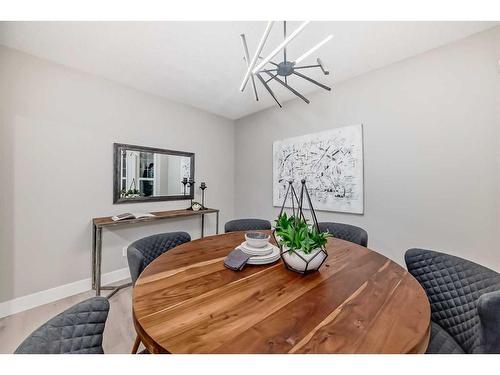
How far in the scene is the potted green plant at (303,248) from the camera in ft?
3.26

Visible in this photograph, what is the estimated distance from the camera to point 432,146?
1847 millimetres

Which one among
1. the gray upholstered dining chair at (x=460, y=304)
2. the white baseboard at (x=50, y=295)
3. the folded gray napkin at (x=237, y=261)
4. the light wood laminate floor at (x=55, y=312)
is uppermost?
the folded gray napkin at (x=237, y=261)

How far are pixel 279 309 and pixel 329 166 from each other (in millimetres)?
2082

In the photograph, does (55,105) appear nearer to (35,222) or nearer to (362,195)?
(35,222)

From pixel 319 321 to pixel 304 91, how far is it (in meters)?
2.67

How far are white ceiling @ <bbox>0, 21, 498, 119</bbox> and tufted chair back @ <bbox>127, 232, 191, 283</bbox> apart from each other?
1608 millimetres

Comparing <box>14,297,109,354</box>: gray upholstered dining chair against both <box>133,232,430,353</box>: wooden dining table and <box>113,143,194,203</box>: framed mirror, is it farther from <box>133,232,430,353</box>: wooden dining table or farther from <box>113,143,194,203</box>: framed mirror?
<box>113,143,194,203</box>: framed mirror

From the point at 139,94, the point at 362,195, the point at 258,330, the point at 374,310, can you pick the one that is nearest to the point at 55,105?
the point at 139,94

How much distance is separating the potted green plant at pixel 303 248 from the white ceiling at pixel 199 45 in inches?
60.1

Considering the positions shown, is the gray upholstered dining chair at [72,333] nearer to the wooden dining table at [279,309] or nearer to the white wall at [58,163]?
the wooden dining table at [279,309]

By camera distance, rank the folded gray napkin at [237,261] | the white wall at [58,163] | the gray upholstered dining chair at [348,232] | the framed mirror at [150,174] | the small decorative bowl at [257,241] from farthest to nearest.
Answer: the framed mirror at [150,174] < the white wall at [58,163] < the gray upholstered dining chair at [348,232] < the small decorative bowl at [257,241] < the folded gray napkin at [237,261]

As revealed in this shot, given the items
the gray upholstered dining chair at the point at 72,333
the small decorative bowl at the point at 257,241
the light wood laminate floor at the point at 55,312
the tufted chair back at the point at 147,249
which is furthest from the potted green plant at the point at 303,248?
the light wood laminate floor at the point at 55,312

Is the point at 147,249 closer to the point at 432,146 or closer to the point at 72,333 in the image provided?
the point at 72,333

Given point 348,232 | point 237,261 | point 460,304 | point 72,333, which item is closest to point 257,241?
point 237,261
